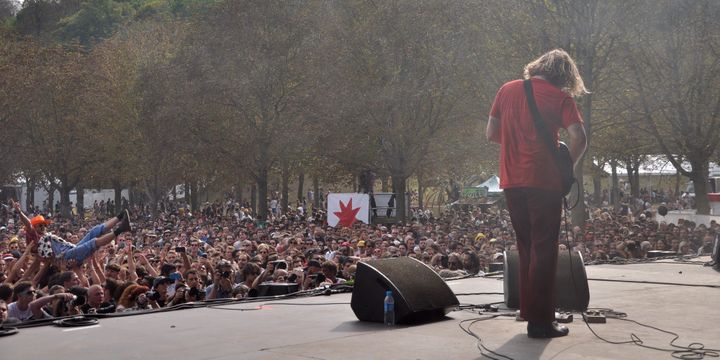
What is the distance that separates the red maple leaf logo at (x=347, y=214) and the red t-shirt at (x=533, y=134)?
72.0 ft

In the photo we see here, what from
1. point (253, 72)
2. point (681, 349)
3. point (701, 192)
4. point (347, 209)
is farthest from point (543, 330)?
point (253, 72)

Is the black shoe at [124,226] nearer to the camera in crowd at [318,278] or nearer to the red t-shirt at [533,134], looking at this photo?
the camera in crowd at [318,278]

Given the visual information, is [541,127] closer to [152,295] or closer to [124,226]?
[152,295]

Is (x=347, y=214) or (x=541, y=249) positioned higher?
(x=347, y=214)

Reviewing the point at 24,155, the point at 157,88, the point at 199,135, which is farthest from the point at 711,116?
the point at 24,155

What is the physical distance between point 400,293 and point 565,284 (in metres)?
1.26

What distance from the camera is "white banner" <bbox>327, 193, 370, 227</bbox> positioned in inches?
1084

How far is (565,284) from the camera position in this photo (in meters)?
6.45

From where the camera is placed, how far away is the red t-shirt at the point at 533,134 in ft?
18.0

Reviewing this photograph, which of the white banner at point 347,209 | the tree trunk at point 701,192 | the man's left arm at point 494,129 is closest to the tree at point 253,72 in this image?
→ the white banner at point 347,209

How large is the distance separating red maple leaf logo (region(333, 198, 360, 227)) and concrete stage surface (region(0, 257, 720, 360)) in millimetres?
19715

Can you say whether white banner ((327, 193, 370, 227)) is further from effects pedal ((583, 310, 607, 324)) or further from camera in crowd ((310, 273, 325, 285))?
effects pedal ((583, 310, 607, 324))

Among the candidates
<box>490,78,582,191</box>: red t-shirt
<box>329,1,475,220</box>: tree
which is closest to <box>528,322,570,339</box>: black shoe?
<box>490,78,582,191</box>: red t-shirt

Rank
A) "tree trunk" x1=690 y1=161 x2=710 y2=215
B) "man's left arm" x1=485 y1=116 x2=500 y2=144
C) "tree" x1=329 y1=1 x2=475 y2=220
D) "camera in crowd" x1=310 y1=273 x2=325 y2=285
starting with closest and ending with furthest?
"man's left arm" x1=485 y1=116 x2=500 y2=144 → "camera in crowd" x1=310 y1=273 x2=325 y2=285 → "tree trunk" x1=690 y1=161 x2=710 y2=215 → "tree" x1=329 y1=1 x2=475 y2=220
